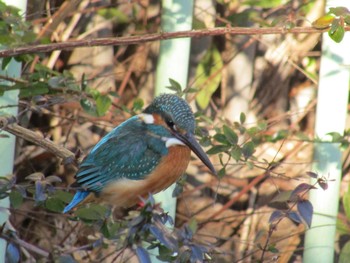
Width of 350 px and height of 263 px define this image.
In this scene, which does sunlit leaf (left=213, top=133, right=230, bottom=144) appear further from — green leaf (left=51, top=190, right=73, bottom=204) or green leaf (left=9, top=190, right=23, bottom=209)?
green leaf (left=9, top=190, right=23, bottom=209)

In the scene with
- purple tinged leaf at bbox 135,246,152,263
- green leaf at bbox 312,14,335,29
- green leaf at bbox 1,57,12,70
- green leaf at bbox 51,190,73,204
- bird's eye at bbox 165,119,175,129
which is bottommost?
purple tinged leaf at bbox 135,246,152,263

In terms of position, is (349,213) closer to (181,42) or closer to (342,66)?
(342,66)

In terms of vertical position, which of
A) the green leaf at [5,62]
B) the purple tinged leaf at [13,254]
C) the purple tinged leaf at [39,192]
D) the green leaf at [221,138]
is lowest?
the purple tinged leaf at [13,254]

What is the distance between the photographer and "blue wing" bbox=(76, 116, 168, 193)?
3.03 metres

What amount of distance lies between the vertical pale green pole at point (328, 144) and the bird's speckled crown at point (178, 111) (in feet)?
3.41

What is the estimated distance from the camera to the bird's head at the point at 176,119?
2.93 m

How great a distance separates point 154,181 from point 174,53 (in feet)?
2.67

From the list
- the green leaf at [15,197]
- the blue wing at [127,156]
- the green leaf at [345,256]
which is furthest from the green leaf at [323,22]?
the green leaf at [15,197]

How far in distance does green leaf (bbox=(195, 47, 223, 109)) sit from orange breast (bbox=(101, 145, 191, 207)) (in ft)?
4.48

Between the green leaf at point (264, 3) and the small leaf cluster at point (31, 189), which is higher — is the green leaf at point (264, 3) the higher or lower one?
the higher one

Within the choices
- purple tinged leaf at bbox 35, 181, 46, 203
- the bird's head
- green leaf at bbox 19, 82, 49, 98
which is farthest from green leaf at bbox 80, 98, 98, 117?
purple tinged leaf at bbox 35, 181, 46, 203

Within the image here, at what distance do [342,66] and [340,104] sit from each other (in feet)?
0.55

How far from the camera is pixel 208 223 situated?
4.51 meters

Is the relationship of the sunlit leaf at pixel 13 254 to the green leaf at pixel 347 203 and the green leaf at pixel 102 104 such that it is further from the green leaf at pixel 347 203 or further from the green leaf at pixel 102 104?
the green leaf at pixel 347 203
